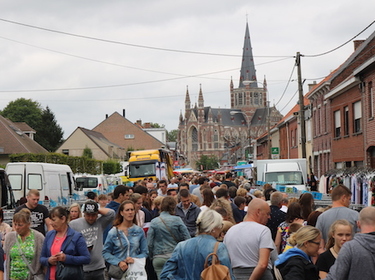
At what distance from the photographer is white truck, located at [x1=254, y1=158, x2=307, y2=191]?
1195 inches

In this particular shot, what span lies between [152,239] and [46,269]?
4.90 ft

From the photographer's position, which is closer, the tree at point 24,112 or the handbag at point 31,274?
the handbag at point 31,274

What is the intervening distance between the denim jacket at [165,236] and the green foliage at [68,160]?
39144 mm

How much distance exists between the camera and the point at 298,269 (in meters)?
5.84

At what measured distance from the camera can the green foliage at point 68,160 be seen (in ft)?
154

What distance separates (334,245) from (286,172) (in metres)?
24.6

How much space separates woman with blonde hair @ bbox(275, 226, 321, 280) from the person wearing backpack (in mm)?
492

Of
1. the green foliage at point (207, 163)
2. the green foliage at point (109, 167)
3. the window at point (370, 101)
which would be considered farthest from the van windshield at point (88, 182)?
the green foliage at point (207, 163)

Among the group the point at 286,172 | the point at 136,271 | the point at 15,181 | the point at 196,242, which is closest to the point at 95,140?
the point at 286,172

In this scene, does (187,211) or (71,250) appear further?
(187,211)

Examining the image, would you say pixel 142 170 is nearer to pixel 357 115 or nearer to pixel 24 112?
pixel 357 115

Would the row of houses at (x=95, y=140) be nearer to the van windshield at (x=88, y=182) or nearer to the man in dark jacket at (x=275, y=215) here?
the van windshield at (x=88, y=182)

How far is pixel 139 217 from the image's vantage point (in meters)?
11.0

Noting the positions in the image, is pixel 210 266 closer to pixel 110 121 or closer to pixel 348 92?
pixel 348 92
